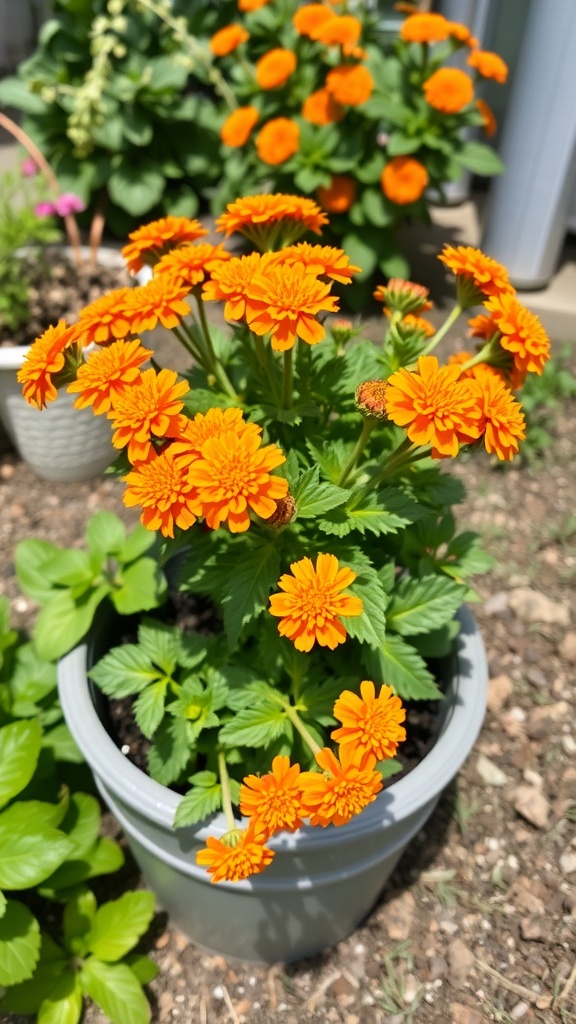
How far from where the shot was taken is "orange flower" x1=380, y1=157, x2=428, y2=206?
94.9 inches

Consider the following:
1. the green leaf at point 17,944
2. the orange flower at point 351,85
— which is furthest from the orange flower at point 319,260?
the orange flower at point 351,85

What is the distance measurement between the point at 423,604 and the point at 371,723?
0.32 meters

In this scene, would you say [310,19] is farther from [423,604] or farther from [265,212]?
[423,604]

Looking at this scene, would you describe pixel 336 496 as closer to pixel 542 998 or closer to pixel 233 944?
pixel 233 944

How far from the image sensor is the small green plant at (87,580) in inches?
48.8

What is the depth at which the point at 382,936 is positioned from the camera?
1.46 meters

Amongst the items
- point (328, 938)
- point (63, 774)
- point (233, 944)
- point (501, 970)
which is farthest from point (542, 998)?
point (63, 774)

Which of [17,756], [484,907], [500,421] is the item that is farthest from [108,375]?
[484,907]

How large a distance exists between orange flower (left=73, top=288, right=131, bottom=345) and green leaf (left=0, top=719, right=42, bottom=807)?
2.18 ft

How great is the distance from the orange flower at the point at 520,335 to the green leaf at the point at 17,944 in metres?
1.12

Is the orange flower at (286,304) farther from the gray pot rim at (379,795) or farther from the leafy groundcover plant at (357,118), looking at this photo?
the leafy groundcover plant at (357,118)

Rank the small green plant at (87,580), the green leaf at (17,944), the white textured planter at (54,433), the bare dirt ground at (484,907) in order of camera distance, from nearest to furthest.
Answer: the green leaf at (17,944), the small green plant at (87,580), the bare dirt ground at (484,907), the white textured planter at (54,433)

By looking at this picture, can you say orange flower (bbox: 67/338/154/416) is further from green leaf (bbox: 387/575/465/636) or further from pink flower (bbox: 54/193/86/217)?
pink flower (bbox: 54/193/86/217)

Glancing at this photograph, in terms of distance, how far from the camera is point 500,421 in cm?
82
